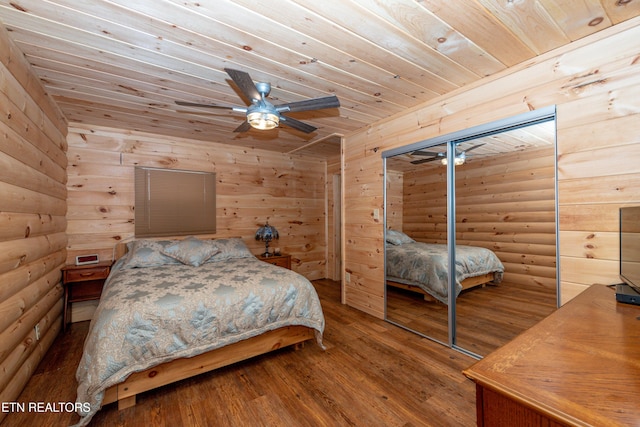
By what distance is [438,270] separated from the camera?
2.67 meters

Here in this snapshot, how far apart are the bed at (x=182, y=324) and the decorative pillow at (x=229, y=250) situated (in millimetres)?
469

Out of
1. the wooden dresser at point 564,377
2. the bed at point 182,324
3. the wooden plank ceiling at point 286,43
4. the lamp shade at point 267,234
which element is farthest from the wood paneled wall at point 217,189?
the wooden dresser at point 564,377

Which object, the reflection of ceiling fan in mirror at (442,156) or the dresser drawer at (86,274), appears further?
the dresser drawer at (86,274)

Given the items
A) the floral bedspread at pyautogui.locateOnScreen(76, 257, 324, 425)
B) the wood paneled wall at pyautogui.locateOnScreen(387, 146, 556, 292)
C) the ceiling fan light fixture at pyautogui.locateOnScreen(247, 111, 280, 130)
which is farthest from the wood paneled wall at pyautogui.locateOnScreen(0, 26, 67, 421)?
the wood paneled wall at pyautogui.locateOnScreen(387, 146, 556, 292)

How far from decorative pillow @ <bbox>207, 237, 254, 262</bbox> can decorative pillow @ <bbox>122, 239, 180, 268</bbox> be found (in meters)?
0.46

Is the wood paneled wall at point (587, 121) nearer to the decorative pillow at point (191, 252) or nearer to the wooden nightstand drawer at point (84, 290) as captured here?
the decorative pillow at point (191, 252)

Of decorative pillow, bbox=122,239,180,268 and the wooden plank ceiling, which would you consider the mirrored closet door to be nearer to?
the wooden plank ceiling

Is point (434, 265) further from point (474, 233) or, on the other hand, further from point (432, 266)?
point (474, 233)

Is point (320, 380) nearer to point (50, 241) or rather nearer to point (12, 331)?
point (12, 331)

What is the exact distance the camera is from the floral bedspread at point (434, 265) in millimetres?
2430

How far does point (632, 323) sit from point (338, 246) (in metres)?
4.24

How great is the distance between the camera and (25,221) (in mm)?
1921

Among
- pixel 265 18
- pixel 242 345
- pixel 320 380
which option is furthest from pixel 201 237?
pixel 265 18

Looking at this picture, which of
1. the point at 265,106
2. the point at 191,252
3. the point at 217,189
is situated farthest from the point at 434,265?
the point at 217,189
